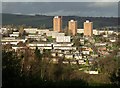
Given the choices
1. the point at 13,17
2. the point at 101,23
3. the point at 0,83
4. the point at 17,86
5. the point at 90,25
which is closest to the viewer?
the point at 0,83

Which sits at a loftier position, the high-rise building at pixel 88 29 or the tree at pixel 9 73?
the high-rise building at pixel 88 29

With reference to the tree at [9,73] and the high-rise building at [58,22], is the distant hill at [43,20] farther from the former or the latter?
the tree at [9,73]

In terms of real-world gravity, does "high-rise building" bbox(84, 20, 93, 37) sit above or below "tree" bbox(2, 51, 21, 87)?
above

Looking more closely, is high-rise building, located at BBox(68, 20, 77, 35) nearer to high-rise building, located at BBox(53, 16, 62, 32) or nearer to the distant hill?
high-rise building, located at BBox(53, 16, 62, 32)

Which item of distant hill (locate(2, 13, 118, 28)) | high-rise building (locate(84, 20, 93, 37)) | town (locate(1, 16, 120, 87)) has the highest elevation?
distant hill (locate(2, 13, 118, 28))

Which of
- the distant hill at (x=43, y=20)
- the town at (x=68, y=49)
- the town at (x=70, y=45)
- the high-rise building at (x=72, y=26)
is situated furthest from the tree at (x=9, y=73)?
the distant hill at (x=43, y=20)

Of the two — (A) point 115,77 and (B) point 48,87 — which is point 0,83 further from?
(A) point 115,77

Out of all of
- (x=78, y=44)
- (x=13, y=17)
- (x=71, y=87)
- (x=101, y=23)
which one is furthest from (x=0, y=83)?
(x=101, y=23)

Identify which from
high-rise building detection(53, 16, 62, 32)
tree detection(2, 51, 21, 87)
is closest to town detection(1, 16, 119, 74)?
high-rise building detection(53, 16, 62, 32)

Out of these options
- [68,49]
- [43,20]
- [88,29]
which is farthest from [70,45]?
[43,20]

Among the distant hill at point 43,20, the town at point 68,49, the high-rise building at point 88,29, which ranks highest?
the distant hill at point 43,20

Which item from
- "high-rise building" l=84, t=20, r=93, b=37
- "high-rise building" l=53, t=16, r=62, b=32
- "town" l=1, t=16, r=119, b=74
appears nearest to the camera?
"town" l=1, t=16, r=119, b=74
